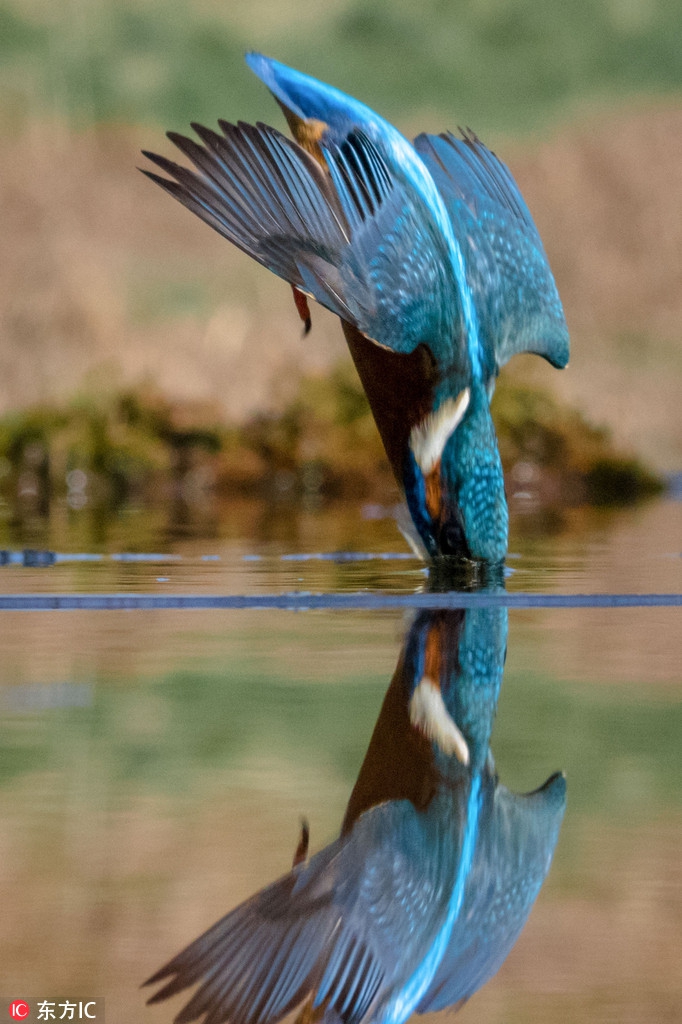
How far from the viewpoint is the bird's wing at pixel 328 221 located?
2439 millimetres

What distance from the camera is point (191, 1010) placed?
0.87 metres

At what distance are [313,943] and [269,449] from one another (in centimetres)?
869

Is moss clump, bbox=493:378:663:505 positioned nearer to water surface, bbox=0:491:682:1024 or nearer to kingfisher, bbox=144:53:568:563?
kingfisher, bbox=144:53:568:563

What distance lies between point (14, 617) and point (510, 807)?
1.45 m

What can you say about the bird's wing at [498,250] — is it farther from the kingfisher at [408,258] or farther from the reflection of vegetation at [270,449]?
the reflection of vegetation at [270,449]

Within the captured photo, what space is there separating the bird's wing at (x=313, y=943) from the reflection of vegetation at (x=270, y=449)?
819 centimetres

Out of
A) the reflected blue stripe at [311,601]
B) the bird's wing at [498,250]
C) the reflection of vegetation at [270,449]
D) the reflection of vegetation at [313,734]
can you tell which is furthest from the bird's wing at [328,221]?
the reflection of vegetation at [270,449]

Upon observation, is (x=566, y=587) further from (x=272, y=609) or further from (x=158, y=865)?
(x=158, y=865)

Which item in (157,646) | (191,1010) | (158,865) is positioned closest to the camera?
(191,1010)

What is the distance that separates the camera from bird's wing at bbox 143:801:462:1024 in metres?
0.90

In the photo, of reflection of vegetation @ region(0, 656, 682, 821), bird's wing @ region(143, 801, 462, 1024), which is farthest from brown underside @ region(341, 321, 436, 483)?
bird's wing @ region(143, 801, 462, 1024)

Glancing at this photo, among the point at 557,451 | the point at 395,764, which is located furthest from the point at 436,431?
→ the point at 557,451

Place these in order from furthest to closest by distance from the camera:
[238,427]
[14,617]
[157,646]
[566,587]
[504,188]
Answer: [238,427], [504,188], [566,587], [14,617], [157,646]

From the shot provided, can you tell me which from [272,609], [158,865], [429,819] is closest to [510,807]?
[429,819]
